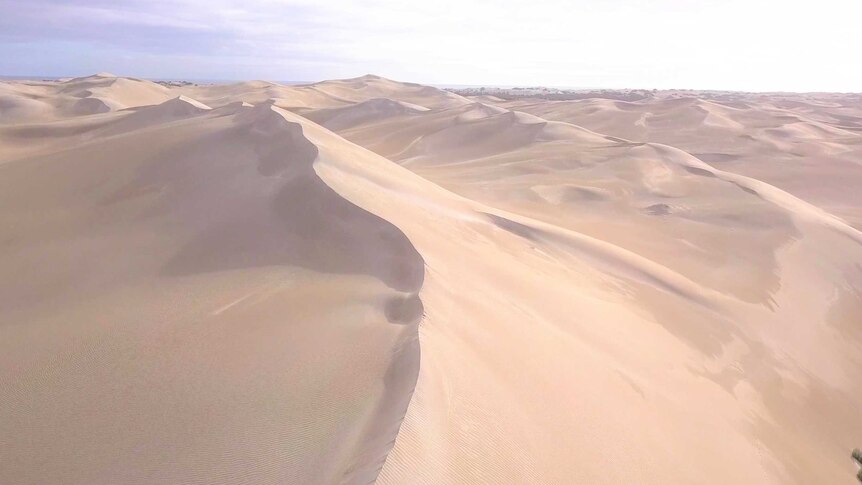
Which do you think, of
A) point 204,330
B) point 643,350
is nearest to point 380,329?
point 204,330

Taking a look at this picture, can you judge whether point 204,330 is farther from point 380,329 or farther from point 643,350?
point 643,350

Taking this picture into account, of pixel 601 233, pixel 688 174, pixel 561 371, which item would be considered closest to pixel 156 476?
pixel 561 371

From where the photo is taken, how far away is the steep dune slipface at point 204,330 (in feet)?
9.49

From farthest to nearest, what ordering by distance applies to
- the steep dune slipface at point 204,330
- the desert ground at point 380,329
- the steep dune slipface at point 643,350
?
the steep dune slipface at point 643,350
the desert ground at point 380,329
the steep dune slipface at point 204,330

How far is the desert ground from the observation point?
9.88 feet

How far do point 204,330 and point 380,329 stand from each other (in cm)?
126

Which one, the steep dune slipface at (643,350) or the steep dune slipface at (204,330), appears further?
the steep dune slipface at (643,350)

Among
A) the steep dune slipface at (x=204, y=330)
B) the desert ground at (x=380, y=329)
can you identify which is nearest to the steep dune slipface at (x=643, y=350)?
the desert ground at (x=380, y=329)

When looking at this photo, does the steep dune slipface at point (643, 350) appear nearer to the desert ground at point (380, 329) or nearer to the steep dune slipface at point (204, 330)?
the desert ground at point (380, 329)

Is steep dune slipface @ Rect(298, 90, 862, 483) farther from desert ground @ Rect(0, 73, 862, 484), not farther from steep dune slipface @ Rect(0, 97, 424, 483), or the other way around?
steep dune slipface @ Rect(0, 97, 424, 483)

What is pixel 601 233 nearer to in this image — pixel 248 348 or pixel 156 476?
pixel 248 348

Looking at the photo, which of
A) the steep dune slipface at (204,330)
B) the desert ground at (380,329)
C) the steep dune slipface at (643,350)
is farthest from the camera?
the steep dune slipface at (643,350)

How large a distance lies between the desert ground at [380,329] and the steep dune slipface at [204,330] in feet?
0.07

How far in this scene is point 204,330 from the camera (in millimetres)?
4152
